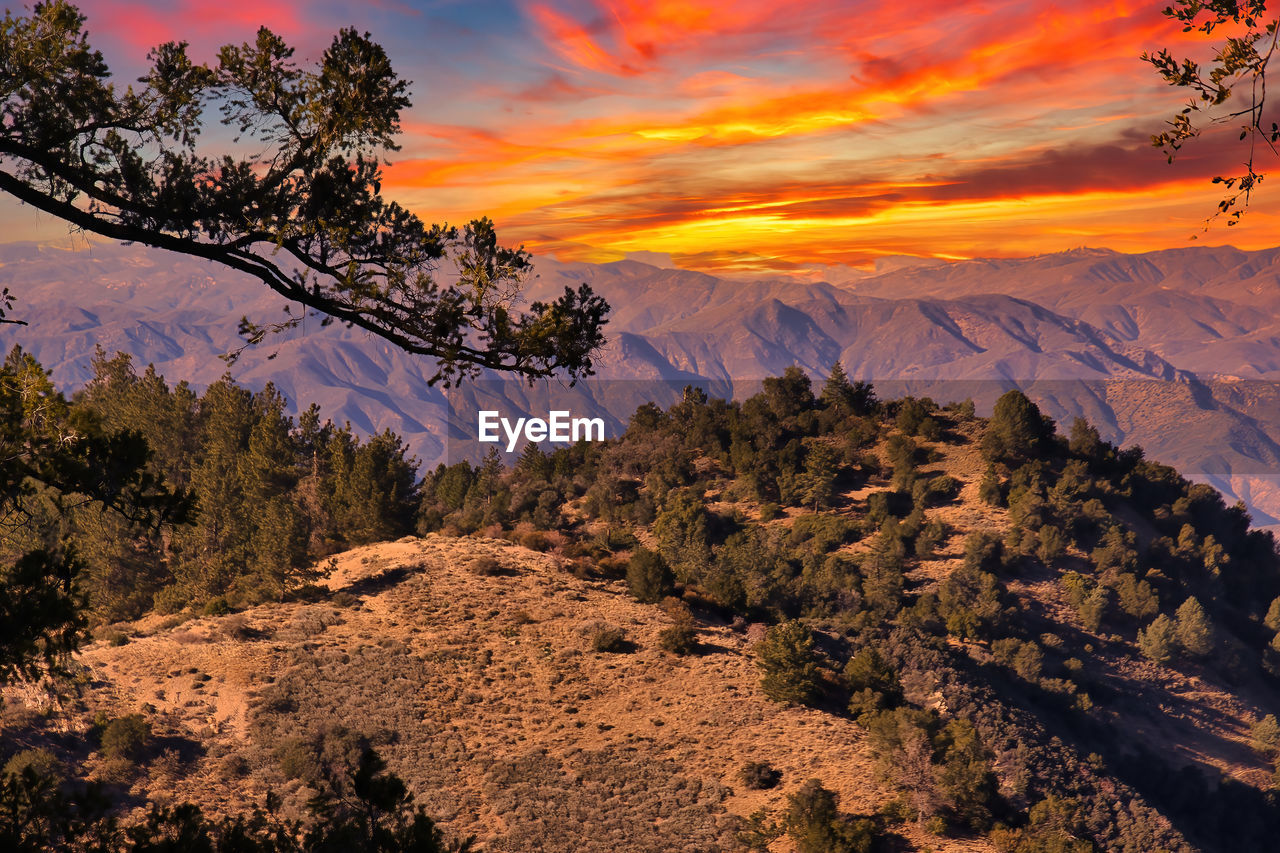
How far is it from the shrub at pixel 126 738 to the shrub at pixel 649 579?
863 inches

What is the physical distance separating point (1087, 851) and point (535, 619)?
2377cm

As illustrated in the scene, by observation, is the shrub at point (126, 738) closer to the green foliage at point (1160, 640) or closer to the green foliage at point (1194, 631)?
the green foliage at point (1160, 640)

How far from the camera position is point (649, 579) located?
41.8 m

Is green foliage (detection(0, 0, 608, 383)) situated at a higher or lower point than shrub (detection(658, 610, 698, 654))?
higher

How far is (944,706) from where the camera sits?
36594mm

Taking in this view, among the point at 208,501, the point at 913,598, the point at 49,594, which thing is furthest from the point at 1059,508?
the point at 49,594

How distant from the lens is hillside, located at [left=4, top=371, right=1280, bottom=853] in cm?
2730

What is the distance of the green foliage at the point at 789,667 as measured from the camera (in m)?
32.3

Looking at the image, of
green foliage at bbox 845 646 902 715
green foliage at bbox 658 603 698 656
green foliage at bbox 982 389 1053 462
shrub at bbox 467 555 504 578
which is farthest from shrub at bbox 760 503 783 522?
green foliage at bbox 845 646 902 715

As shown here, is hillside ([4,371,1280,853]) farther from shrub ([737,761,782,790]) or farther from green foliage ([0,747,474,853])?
green foliage ([0,747,474,853])

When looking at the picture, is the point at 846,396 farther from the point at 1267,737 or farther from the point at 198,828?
the point at 198,828

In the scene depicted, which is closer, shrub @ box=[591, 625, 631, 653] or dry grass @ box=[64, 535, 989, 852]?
dry grass @ box=[64, 535, 989, 852]

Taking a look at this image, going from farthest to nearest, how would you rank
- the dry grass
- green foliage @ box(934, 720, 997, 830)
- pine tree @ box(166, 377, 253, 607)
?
1. pine tree @ box(166, 377, 253, 607)
2. green foliage @ box(934, 720, 997, 830)
3. the dry grass

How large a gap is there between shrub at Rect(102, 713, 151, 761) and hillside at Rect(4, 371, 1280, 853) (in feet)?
1.87
